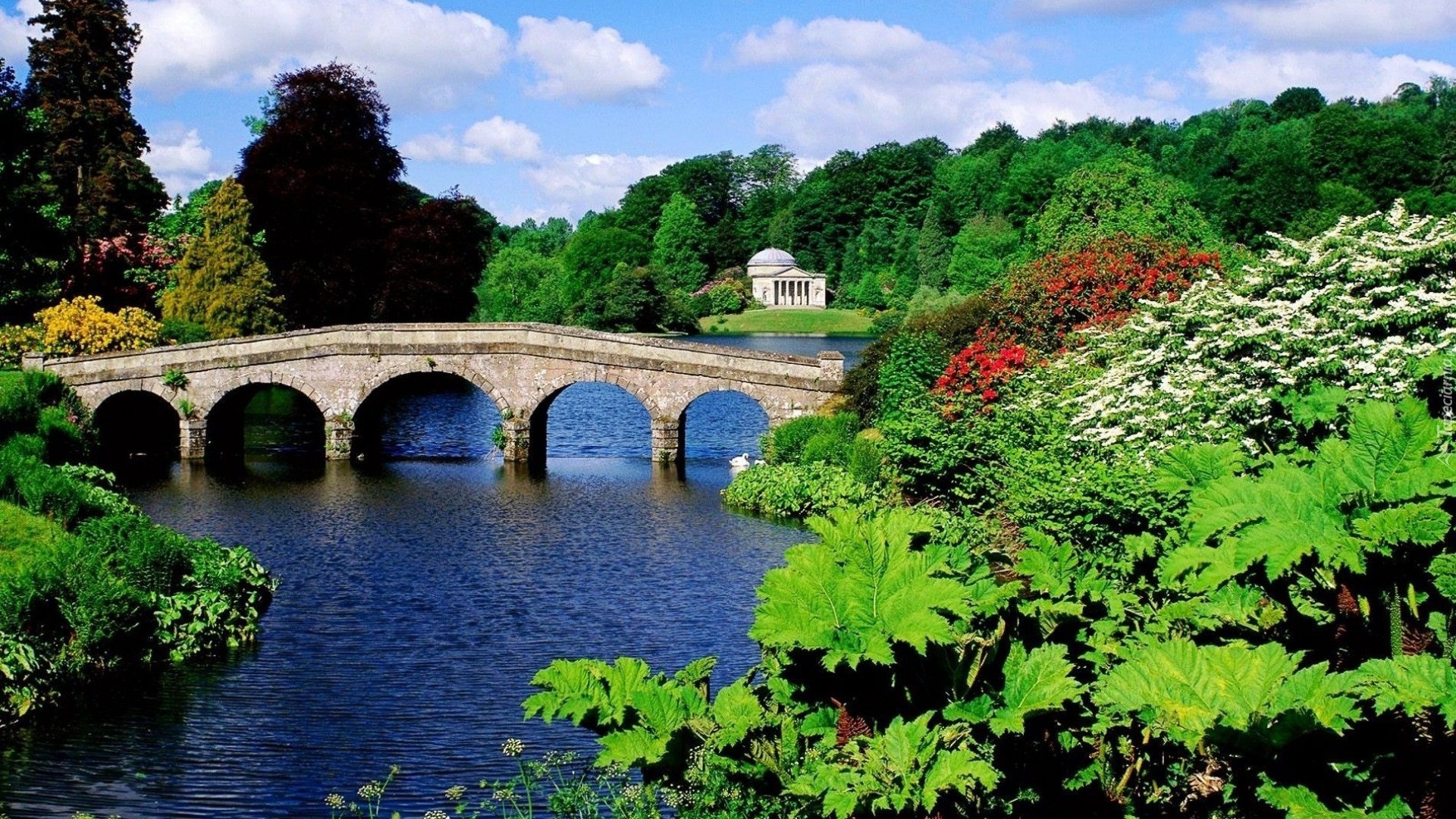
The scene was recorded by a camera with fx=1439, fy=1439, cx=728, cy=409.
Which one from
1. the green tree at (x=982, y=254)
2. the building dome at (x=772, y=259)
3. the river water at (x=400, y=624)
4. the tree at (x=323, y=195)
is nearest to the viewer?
the river water at (x=400, y=624)

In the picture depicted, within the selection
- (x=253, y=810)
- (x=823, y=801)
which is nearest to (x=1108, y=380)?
(x=253, y=810)

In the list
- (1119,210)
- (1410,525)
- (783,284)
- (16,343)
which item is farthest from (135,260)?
(783,284)

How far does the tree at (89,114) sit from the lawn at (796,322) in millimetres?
60433

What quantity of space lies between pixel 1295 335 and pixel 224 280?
38.3 metres

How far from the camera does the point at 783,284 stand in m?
115

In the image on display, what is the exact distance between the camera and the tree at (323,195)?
52188mm

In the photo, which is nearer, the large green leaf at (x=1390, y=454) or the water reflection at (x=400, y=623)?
the large green leaf at (x=1390, y=454)

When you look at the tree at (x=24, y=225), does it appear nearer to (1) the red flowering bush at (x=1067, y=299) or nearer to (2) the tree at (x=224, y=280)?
(2) the tree at (x=224, y=280)

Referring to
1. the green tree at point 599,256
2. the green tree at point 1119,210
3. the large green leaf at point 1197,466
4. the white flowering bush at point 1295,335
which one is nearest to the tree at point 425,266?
the green tree at point 1119,210

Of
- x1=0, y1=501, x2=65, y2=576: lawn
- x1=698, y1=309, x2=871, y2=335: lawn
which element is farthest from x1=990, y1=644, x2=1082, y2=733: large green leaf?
x1=698, y1=309, x2=871, y2=335: lawn

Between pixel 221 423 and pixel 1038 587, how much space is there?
33.8 metres

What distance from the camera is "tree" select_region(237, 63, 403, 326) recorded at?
52188 mm

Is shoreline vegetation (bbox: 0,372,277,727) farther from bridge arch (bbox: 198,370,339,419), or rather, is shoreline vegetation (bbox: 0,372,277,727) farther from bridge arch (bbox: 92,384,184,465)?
bridge arch (bbox: 92,384,184,465)

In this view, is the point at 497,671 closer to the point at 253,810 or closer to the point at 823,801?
the point at 253,810
